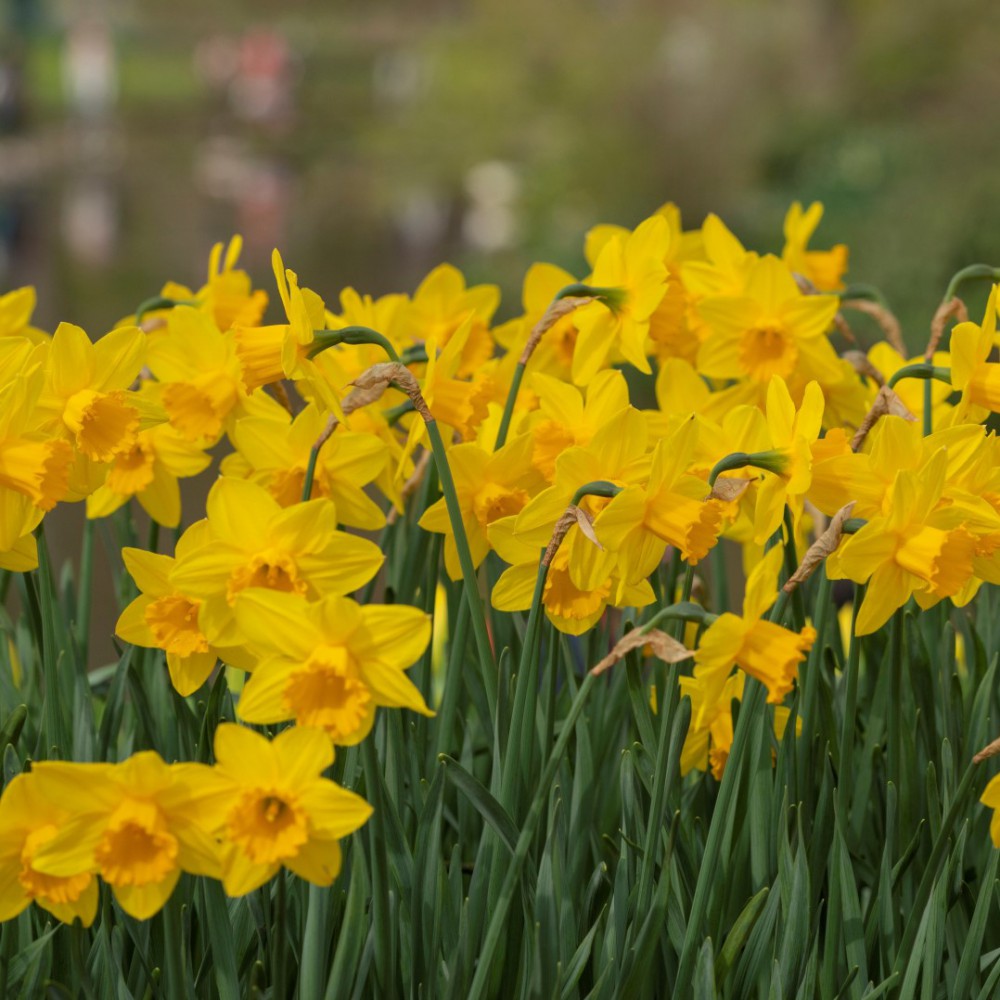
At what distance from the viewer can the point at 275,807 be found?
66cm

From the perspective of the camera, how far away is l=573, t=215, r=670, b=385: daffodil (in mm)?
1000

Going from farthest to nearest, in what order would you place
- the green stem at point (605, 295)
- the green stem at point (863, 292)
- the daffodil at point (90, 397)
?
the green stem at point (863, 292)
the green stem at point (605, 295)
the daffodil at point (90, 397)

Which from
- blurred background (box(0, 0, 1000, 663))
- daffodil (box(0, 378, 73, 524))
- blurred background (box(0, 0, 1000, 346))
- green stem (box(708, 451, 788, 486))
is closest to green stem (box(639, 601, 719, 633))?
green stem (box(708, 451, 788, 486))

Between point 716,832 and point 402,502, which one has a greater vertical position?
point 402,502

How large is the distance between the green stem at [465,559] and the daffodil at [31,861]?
0.26m

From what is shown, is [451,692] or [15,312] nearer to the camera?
[451,692]

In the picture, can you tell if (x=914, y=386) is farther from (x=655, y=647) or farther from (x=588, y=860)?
(x=655, y=647)

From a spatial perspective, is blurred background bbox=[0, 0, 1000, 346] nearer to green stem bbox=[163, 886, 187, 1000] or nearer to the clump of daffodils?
the clump of daffodils

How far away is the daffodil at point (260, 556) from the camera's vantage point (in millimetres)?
729

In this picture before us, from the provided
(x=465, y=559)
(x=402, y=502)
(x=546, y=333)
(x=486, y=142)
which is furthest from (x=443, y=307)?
(x=486, y=142)

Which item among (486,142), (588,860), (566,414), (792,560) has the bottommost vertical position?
(588,860)

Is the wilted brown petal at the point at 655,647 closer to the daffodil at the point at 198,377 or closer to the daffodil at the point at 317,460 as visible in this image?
the daffodil at the point at 317,460

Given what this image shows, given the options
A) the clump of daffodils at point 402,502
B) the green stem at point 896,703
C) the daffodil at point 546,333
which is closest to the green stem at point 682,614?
the clump of daffodils at point 402,502

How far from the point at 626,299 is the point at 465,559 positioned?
273mm
